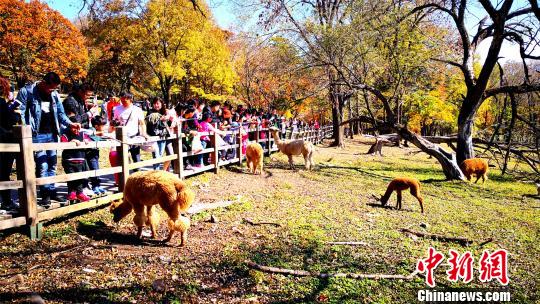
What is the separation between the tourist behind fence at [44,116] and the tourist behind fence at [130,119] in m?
1.53

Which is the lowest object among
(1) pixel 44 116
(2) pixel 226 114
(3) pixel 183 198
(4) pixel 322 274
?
(4) pixel 322 274

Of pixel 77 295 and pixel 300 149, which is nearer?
pixel 77 295

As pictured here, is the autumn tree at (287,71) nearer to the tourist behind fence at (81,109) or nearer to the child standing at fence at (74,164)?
the tourist behind fence at (81,109)

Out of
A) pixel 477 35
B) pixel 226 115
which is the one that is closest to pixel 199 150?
pixel 226 115

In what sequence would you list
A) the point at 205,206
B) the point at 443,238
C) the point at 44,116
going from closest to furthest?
the point at 44,116, the point at 443,238, the point at 205,206

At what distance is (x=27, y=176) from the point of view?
4.29 meters

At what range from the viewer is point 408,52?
12859mm

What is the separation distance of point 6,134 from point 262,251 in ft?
12.5

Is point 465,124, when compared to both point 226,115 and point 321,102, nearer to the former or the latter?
point 321,102

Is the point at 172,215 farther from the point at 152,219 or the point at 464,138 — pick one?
the point at 464,138

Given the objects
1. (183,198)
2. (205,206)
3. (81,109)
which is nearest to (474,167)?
(205,206)

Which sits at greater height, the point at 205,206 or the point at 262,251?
the point at 205,206

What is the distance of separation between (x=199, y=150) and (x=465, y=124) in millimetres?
10165

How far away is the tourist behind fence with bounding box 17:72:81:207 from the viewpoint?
479 centimetres
